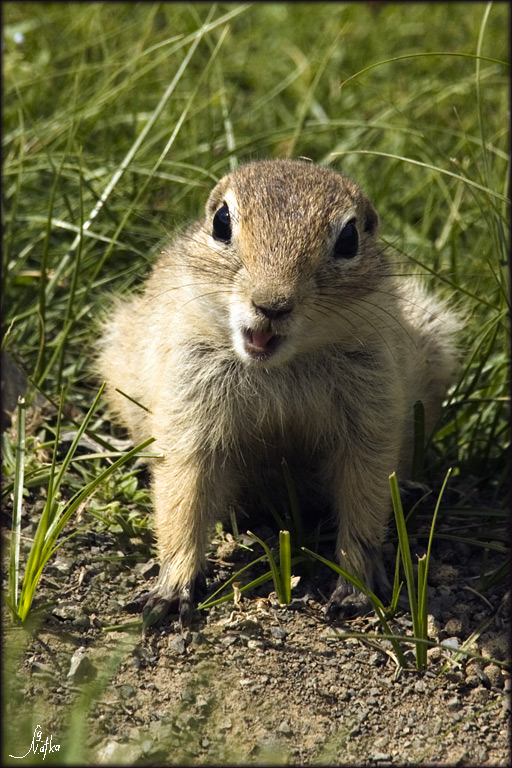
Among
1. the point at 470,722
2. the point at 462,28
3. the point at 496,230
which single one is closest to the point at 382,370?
the point at 496,230

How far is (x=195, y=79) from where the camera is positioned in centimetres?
695

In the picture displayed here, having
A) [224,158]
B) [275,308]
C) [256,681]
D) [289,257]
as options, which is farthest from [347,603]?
[224,158]

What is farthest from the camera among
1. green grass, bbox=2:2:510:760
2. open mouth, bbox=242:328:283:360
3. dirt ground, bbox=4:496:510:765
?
green grass, bbox=2:2:510:760

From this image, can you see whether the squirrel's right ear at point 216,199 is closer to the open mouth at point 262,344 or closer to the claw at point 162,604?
the open mouth at point 262,344

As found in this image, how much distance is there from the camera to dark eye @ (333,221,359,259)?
12.2ft

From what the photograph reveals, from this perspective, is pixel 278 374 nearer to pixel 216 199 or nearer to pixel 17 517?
pixel 216 199

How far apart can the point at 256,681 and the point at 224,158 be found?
329cm

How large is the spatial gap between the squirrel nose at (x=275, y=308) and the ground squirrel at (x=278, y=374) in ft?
0.49

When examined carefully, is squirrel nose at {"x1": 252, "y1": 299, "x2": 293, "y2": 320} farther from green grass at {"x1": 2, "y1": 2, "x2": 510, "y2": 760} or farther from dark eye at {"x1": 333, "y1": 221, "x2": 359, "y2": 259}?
green grass at {"x1": 2, "y1": 2, "x2": 510, "y2": 760}

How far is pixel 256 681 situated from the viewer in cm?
330

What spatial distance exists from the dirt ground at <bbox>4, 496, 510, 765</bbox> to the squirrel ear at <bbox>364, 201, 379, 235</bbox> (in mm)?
1569

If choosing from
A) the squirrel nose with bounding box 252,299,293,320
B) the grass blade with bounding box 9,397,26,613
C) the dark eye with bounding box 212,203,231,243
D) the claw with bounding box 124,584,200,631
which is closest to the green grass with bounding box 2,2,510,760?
the grass blade with bounding box 9,397,26,613

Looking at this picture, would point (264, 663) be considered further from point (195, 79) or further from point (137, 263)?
point (195, 79)

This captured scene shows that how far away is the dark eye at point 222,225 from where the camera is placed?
3748 millimetres
